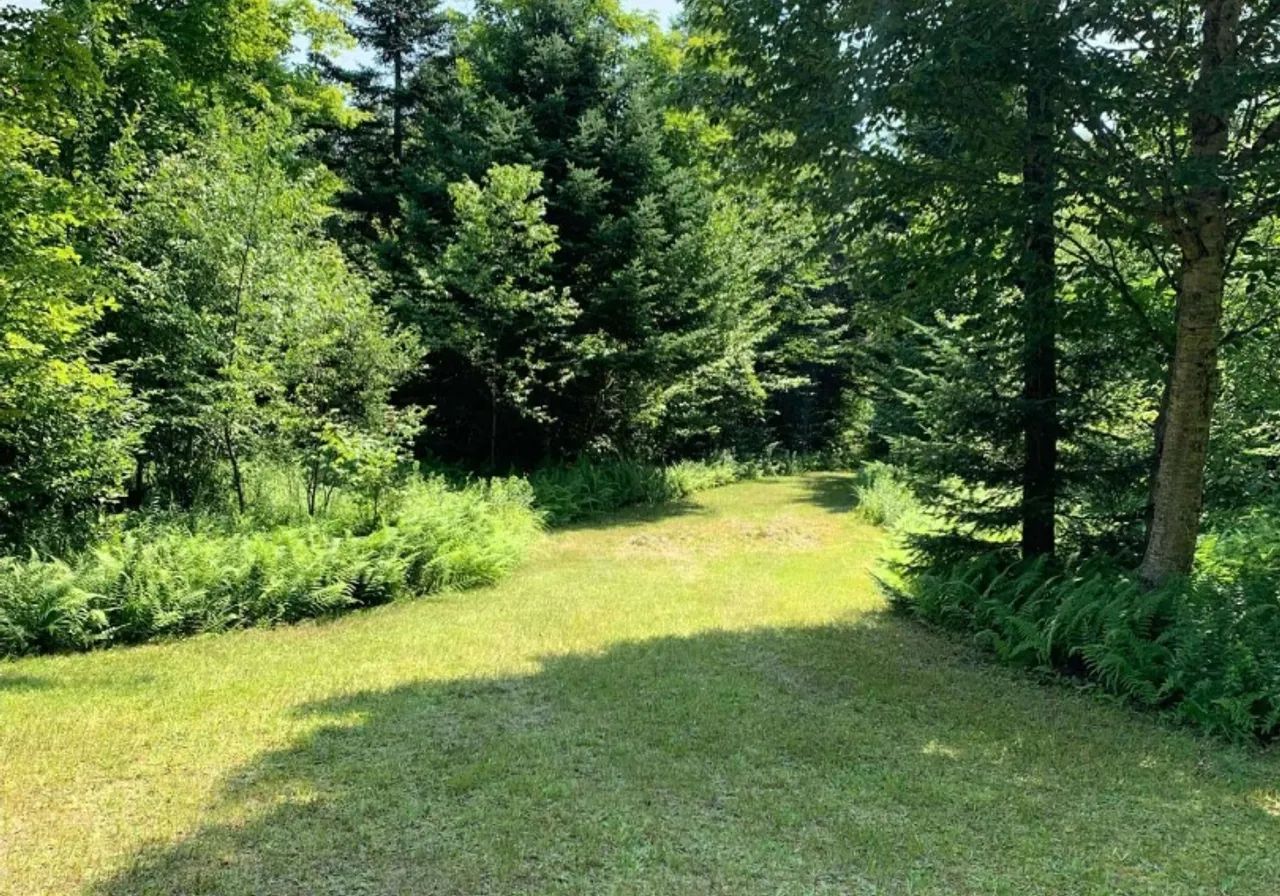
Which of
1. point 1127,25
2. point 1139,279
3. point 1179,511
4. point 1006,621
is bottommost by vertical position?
point 1006,621

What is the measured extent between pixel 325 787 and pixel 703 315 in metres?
13.8

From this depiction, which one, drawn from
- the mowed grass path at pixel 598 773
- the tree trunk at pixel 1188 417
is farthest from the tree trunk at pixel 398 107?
the tree trunk at pixel 1188 417

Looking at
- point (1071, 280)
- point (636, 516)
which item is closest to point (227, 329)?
point (636, 516)

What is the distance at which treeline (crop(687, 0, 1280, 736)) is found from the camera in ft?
15.6

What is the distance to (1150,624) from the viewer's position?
5.35 metres

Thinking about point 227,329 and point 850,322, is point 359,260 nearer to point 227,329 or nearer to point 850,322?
point 227,329

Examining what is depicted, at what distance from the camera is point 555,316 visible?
13969 millimetres

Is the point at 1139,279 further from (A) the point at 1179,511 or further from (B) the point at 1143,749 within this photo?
(B) the point at 1143,749

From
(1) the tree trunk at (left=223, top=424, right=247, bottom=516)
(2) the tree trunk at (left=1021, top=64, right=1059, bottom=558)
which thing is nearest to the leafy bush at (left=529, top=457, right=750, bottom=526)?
(1) the tree trunk at (left=223, top=424, right=247, bottom=516)

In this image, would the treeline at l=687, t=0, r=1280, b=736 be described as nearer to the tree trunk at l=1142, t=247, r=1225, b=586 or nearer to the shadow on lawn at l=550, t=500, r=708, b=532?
the tree trunk at l=1142, t=247, r=1225, b=586

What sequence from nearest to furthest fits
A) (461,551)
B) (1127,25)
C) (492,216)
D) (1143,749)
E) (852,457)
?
(1143,749), (1127,25), (461,551), (492,216), (852,457)

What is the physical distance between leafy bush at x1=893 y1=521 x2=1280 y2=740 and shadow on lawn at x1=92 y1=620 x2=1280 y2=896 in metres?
0.32

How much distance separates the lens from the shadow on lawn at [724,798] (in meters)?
2.98

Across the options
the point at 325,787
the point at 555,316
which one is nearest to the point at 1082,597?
the point at 325,787
